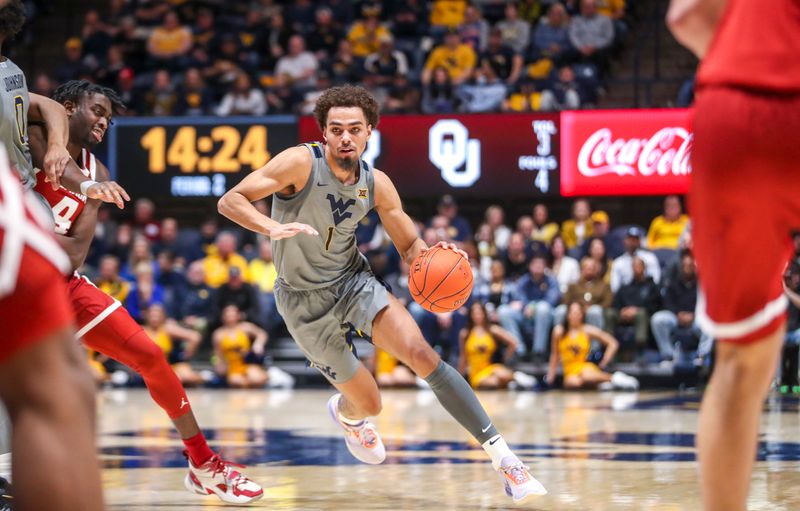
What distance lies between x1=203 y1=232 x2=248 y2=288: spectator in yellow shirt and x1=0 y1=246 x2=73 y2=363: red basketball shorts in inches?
428

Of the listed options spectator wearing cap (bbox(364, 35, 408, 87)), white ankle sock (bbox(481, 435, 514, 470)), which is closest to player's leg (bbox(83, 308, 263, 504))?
white ankle sock (bbox(481, 435, 514, 470))

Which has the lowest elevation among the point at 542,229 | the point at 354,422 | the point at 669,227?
the point at 542,229

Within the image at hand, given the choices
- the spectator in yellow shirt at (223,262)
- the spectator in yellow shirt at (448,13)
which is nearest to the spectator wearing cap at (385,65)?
the spectator in yellow shirt at (448,13)

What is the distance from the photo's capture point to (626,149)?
40.6ft

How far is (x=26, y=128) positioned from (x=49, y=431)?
265 centimetres

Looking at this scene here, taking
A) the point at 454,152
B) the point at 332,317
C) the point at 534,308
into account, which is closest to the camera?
the point at 332,317

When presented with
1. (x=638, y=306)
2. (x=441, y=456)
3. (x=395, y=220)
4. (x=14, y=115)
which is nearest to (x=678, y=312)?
(x=638, y=306)

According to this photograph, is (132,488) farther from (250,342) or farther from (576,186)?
(576,186)

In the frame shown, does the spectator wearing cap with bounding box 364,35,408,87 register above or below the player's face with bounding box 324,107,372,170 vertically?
below

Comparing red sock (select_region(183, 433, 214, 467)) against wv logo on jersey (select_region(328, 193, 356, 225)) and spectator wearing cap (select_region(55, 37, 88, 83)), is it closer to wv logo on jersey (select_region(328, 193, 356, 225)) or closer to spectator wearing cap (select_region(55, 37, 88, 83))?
wv logo on jersey (select_region(328, 193, 356, 225))

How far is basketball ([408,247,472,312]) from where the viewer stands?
17.1 feet

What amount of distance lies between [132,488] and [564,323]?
7269 millimetres

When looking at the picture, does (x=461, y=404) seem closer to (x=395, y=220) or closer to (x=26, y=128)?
(x=395, y=220)

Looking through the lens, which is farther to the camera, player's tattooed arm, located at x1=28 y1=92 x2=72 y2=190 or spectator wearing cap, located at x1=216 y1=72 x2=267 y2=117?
spectator wearing cap, located at x1=216 y1=72 x2=267 y2=117
